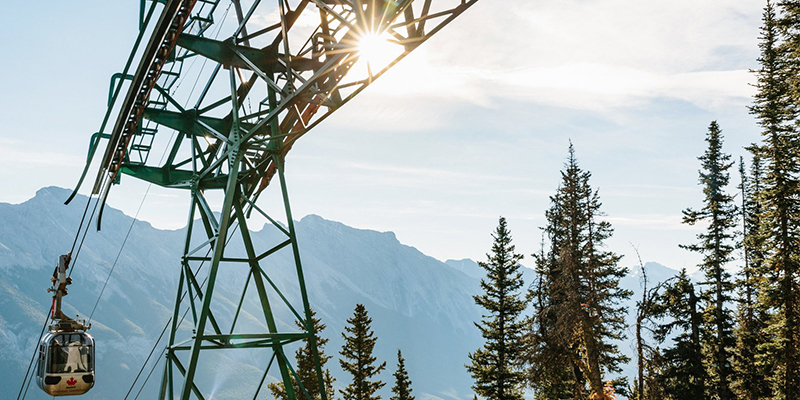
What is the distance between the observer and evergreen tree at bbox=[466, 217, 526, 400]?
1358 inches

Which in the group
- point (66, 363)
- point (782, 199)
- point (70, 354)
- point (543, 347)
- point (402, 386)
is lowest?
point (402, 386)

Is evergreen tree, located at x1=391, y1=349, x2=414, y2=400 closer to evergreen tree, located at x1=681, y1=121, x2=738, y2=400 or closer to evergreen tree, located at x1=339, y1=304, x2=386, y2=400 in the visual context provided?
evergreen tree, located at x1=339, y1=304, x2=386, y2=400

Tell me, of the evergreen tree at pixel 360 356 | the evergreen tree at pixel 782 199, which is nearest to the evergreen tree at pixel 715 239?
the evergreen tree at pixel 782 199

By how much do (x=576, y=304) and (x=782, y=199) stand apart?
36.1ft

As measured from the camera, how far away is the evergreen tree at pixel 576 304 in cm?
2666

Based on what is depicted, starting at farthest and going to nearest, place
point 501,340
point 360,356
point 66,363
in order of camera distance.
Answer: point 360,356
point 501,340
point 66,363

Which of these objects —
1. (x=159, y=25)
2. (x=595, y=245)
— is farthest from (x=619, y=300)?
(x=159, y=25)

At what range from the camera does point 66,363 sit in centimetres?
1508

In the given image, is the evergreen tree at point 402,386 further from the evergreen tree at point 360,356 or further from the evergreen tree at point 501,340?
the evergreen tree at point 501,340

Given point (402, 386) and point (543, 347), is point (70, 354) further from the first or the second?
point (402, 386)

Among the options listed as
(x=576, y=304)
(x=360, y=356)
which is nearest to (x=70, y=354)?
(x=576, y=304)

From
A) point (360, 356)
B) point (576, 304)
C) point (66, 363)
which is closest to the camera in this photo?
point (66, 363)

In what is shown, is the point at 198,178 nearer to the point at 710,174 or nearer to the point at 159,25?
the point at 159,25

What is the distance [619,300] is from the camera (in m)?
37.5
